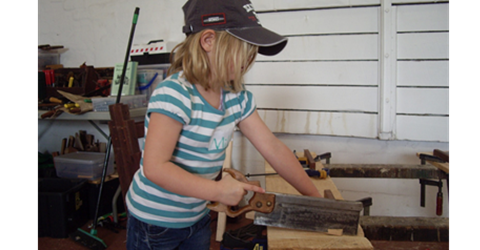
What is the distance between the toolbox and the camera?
2141mm

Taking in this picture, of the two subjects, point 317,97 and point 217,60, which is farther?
point 317,97

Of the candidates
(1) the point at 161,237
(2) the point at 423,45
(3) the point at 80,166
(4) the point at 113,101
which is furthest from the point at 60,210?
(2) the point at 423,45

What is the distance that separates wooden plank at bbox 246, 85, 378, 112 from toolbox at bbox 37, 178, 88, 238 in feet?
4.75

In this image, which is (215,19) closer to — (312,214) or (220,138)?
(220,138)

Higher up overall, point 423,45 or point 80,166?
point 423,45

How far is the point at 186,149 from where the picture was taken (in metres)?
0.88

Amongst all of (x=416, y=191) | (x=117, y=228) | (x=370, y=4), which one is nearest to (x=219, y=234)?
(x=117, y=228)

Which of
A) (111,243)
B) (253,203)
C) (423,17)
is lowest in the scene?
(111,243)

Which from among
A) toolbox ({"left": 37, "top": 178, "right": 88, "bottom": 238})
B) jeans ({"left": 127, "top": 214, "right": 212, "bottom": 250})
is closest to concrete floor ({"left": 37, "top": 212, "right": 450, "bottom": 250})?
toolbox ({"left": 37, "top": 178, "right": 88, "bottom": 238})

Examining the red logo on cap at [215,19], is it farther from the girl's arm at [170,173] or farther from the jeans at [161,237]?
the jeans at [161,237]

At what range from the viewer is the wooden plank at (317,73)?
2104 millimetres

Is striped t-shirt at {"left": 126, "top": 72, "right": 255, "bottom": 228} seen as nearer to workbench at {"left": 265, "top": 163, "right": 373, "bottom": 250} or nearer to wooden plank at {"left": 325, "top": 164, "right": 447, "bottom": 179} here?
workbench at {"left": 265, "top": 163, "right": 373, "bottom": 250}

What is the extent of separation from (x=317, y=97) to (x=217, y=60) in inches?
58.1

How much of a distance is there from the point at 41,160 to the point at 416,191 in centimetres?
289
